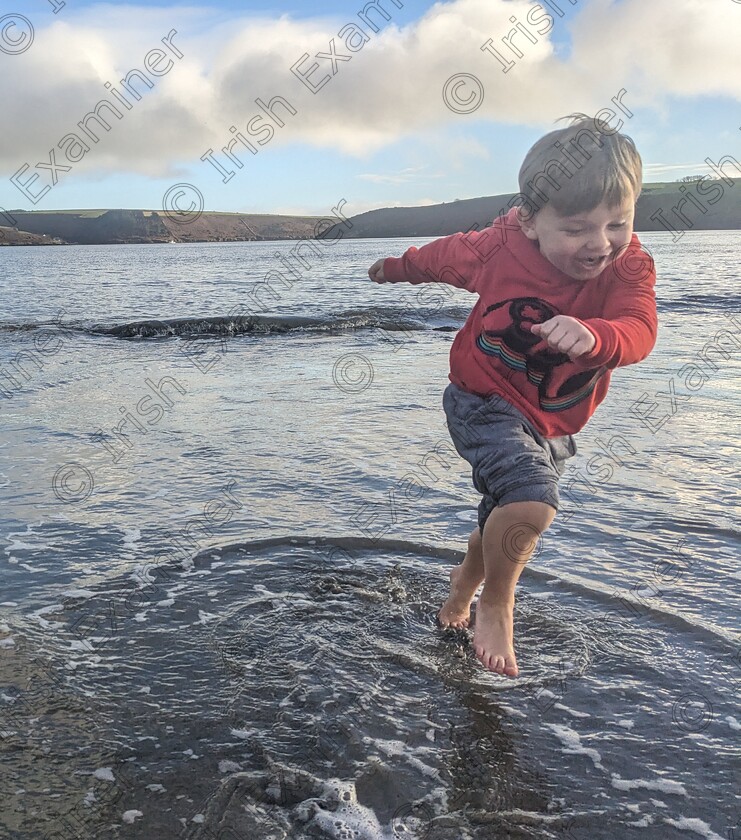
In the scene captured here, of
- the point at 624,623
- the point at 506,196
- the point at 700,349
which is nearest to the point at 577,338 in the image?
the point at 624,623

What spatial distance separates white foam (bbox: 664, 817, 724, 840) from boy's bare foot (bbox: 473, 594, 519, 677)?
83 cm

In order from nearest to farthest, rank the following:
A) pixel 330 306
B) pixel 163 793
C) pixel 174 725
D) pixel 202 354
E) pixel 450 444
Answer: pixel 163 793 < pixel 174 725 < pixel 450 444 < pixel 202 354 < pixel 330 306

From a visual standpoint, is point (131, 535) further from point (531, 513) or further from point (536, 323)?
point (536, 323)

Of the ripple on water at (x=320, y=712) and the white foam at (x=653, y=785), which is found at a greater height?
the white foam at (x=653, y=785)

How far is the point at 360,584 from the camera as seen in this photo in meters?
4.06

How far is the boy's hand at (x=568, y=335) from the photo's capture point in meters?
2.58

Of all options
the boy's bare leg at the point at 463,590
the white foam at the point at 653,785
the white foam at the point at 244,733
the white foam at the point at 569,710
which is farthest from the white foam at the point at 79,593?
the white foam at the point at 653,785

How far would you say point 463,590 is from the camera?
3664mm

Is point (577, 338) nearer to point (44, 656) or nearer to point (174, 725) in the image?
point (174, 725)

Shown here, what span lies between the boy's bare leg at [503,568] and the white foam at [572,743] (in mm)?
300

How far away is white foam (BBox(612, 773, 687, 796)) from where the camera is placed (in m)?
2.52

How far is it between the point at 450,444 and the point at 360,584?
295cm

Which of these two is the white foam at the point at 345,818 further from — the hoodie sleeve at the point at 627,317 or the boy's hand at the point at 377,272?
the boy's hand at the point at 377,272

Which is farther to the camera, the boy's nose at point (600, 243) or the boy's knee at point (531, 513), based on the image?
the boy's knee at point (531, 513)
